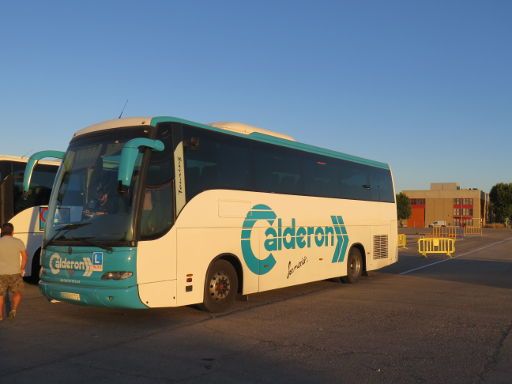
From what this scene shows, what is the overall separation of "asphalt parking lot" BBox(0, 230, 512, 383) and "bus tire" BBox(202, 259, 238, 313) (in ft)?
0.73

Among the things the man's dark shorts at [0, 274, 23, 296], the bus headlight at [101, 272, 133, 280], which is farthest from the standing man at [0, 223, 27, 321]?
the bus headlight at [101, 272, 133, 280]

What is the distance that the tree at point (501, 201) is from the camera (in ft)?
324

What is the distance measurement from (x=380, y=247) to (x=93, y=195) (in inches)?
375

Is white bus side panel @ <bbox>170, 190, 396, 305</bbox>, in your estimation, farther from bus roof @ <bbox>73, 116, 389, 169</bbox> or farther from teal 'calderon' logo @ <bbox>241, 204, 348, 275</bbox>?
bus roof @ <bbox>73, 116, 389, 169</bbox>

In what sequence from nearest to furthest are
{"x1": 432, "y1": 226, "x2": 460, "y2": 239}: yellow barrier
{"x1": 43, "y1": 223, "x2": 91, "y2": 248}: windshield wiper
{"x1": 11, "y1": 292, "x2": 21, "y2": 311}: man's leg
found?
{"x1": 43, "y1": 223, "x2": 91, "y2": 248}: windshield wiper → {"x1": 11, "y1": 292, "x2": 21, "y2": 311}: man's leg → {"x1": 432, "y1": 226, "x2": 460, "y2": 239}: yellow barrier

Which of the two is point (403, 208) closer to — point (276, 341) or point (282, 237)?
point (282, 237)

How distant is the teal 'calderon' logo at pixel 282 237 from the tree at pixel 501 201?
94.9 metres

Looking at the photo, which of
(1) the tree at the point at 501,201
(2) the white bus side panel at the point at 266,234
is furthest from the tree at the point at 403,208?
(2) the white bus side panel at the point at 266,234

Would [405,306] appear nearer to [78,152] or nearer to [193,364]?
[193,364]

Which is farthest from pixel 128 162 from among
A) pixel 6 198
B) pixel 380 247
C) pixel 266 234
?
pixel 380 247

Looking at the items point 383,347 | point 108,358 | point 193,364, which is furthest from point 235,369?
point 383,347

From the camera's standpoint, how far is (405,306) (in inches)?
420

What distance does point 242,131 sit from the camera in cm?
1095

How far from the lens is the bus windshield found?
27.1 feet
